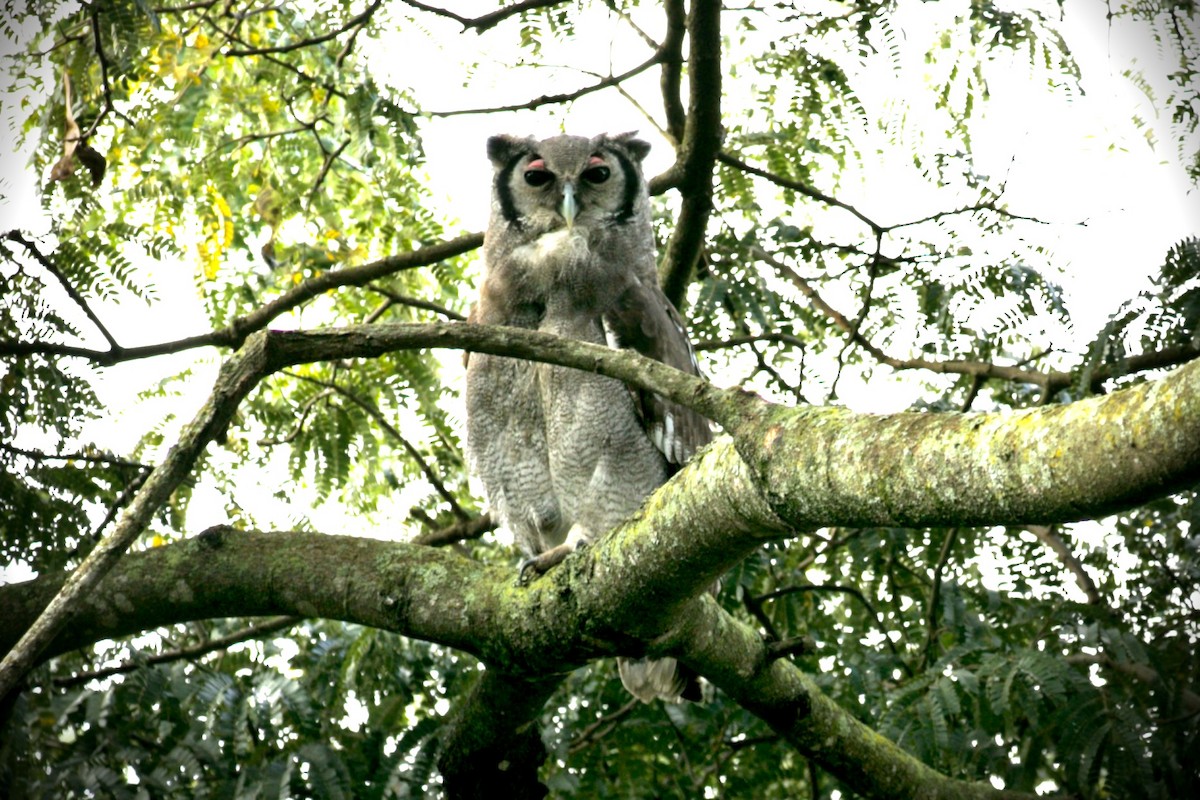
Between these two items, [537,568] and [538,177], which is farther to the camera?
[538,177]

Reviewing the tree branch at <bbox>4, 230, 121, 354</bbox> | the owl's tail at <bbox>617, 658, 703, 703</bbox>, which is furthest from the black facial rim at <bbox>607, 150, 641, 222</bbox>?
the tree branch at <bbox>4, 230, 121, 354</bbox>

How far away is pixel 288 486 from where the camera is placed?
4.23 metres

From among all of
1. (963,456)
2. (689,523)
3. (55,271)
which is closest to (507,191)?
(55,271)

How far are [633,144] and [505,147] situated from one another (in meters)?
0.46

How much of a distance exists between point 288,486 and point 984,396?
109 inches

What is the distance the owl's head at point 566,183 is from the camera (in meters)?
3.86

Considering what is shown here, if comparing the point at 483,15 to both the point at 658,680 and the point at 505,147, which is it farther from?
the point at 658,680

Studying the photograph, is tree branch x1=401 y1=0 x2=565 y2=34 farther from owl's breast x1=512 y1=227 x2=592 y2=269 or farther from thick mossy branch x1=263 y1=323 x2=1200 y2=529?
thick mossy branch x1=263 y1=323 x2=1200 y2=529

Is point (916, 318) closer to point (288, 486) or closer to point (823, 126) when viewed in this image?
point (823, 126)

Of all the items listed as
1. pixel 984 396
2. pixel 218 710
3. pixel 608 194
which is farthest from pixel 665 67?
pixel 218 710

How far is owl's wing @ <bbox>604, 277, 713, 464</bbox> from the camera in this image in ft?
11.6

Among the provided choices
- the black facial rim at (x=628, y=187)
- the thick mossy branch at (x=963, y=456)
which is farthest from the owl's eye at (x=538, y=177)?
the thick mossy branch at (x=963, y=456)

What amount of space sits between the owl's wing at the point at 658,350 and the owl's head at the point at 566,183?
0.33 metres

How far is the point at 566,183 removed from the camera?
3844mm
